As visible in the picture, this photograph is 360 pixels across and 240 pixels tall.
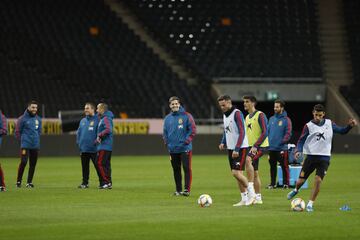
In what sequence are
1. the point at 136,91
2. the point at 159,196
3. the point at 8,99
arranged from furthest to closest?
the point at 136,91 < the point at 8,99 < the point at 159,196

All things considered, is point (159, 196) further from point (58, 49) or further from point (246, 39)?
point (246, 39)

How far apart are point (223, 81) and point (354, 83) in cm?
771

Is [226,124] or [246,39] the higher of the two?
[246,39]

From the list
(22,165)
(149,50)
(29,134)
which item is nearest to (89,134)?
(29,134)

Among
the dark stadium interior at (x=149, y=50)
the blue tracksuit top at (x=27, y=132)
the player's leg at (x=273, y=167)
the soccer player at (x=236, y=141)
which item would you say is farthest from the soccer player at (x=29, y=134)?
the dark stadium interior at (x=149, y=50)

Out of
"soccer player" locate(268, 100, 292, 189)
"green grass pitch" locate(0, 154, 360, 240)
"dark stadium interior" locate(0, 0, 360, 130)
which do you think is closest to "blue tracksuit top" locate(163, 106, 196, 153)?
"green grass pitch" locate(0, 154, 360, 240)

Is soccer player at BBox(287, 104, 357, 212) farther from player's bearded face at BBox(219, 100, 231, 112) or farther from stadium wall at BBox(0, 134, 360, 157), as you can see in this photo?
stadium wall at BBox(0, 134, 360, 157)

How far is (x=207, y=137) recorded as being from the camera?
43719 millimetres

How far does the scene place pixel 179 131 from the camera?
63.8 feet

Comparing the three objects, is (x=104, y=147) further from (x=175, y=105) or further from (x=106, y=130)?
(x=175, y=105)

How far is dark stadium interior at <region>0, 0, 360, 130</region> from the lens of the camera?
45062 mm

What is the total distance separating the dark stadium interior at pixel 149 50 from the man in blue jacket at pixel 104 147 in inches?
781

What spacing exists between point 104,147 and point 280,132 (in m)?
4.49

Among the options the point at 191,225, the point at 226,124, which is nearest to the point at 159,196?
the point at 226,124
